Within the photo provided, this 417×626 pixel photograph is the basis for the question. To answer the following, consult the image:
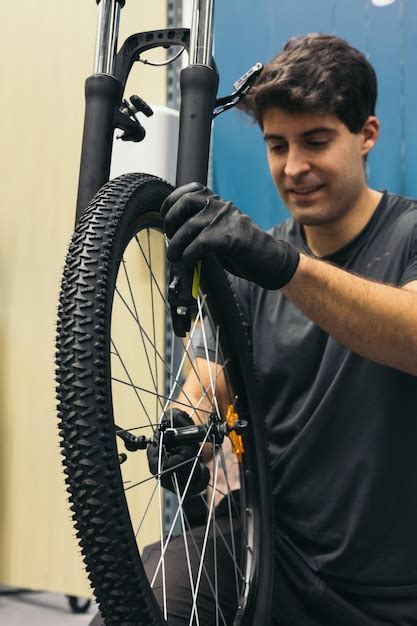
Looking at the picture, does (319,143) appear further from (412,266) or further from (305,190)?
(412,266)

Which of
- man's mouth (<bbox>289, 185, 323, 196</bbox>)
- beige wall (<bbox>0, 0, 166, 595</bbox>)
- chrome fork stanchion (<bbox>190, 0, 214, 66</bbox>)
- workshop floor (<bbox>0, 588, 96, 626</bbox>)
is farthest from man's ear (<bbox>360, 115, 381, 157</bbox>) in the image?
workshop floor (<bbox>0, 588, 96, 626</bbox>)

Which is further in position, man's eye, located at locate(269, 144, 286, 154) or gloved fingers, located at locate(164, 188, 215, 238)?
man's eye, located at locate(269, 144, 286, 154)

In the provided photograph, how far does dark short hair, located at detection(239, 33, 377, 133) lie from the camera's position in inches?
43.3

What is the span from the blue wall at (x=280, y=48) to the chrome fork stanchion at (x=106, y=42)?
2.31 feet

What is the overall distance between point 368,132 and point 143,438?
643mm

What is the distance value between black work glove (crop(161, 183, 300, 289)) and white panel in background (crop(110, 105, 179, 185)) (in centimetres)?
82

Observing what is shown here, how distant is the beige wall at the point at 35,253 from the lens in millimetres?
1810

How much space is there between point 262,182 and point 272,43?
282mm

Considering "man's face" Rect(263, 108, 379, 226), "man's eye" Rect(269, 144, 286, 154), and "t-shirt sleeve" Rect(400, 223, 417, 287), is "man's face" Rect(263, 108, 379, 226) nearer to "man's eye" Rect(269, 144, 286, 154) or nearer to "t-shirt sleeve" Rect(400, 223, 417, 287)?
"man's eye" Rect(269, 144, 286, 154)

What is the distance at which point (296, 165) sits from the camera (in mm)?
1115

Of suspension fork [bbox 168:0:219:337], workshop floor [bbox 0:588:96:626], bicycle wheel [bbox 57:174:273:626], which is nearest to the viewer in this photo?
bicycle wheel [bbox 57:174:273:626]

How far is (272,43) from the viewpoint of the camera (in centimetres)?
156

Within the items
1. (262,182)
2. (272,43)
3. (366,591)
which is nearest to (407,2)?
(272,43)

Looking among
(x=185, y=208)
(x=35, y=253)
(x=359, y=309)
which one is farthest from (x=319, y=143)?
(x=35, y=253)
